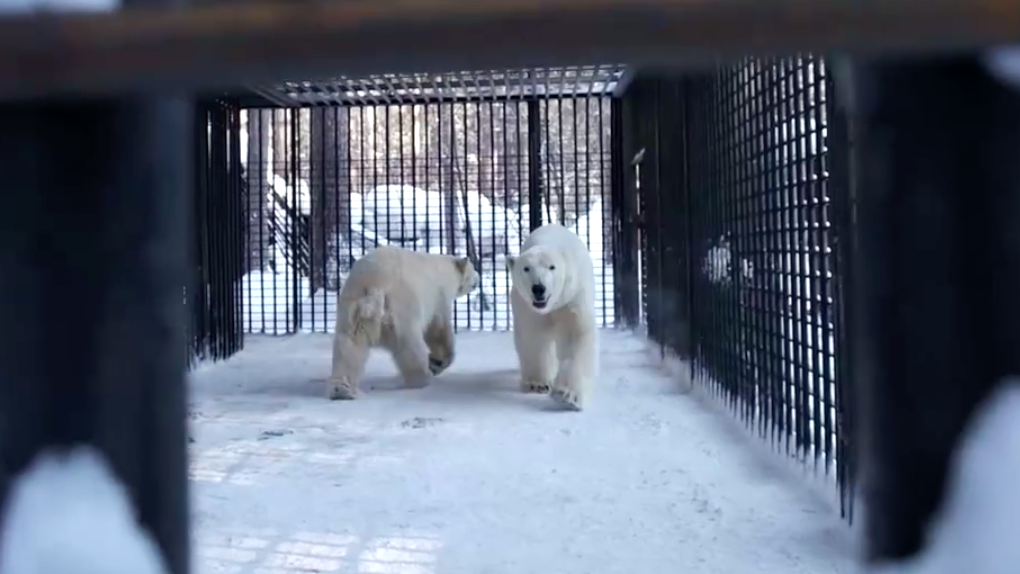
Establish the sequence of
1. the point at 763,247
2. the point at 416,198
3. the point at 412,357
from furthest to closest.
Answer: the point at 416,198 → the point at 412,357 → the point at 763,247

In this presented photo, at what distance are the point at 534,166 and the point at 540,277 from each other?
353 centimetres

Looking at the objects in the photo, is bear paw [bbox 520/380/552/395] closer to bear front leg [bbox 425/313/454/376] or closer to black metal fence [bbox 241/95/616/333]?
bear front leg [bbox 425/313/454/376]

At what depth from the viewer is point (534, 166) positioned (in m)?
7.16

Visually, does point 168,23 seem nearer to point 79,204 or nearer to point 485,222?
point 79,204

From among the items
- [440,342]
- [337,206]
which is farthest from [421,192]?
[440,342]

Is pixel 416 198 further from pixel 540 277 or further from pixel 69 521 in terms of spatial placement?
pixel 69 521

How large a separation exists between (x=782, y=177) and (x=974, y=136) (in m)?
2.42

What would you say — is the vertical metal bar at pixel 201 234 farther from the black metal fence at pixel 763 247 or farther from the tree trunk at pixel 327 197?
the black metal fence at pixel 763 247

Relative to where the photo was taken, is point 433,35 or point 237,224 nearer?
point 433,35

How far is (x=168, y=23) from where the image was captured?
346 mm

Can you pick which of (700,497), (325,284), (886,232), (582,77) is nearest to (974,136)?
(886,232)

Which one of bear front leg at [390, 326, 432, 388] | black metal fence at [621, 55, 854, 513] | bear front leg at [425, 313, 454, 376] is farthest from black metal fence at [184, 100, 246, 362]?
black metal fence at [621, 55, 854, 513]

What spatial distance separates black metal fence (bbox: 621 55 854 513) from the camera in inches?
89.7

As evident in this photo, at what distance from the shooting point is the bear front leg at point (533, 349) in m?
4.07
